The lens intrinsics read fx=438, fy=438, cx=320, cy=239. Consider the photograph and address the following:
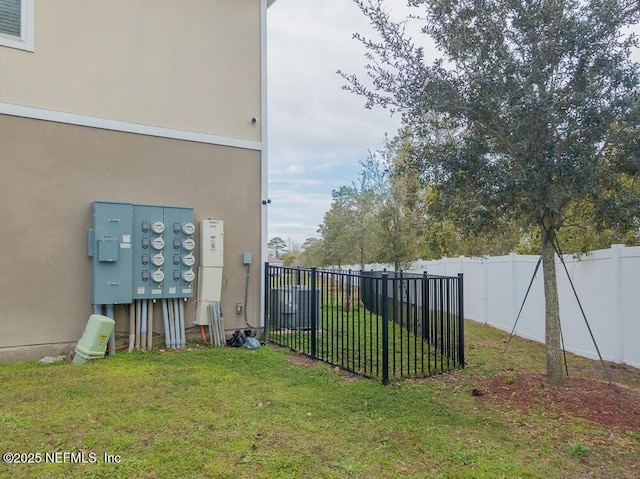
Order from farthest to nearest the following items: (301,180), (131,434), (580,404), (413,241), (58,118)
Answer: (301,180)
(413,241)
(58,118)
(580,404)
(131,434)

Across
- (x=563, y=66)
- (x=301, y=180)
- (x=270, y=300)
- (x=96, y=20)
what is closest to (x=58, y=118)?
(x=96, y=20)

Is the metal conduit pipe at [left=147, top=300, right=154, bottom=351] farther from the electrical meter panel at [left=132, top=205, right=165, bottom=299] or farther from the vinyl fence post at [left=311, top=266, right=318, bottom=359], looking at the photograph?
the vinyl fence post at [left=311, top=266, right=318, bottom=359]

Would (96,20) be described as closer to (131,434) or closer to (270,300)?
(270,300)

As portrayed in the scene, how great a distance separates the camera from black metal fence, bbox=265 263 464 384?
5246 mm

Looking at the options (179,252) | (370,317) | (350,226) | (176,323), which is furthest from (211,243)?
(350,226)

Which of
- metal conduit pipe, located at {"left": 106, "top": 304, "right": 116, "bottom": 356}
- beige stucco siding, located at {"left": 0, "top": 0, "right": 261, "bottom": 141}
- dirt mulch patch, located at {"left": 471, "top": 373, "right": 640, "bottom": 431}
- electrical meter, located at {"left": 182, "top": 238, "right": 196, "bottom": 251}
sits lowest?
dirt mulch patch, located at {"left": 471, "top": 373, "right": 640, "bottom": 431}

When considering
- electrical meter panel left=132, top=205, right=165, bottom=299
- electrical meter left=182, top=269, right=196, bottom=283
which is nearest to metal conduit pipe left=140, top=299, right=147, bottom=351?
electrical meter panel left=132, top=205, right=165, bottom=299

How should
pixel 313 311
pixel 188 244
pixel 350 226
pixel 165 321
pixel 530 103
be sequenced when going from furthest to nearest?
pixel 350 226 < pixel 188 244 < pixel 165 321 < pixel 313 311 < pixel 530 103

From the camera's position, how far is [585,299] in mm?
6359

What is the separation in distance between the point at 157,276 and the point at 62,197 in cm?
156

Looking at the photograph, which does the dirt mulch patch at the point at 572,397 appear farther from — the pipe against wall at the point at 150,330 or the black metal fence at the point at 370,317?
the pipe against wall at the point at 150,330

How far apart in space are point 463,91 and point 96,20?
16.2 ft

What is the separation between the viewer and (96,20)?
5.95 m

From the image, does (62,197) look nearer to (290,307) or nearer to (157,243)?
(157,243)
